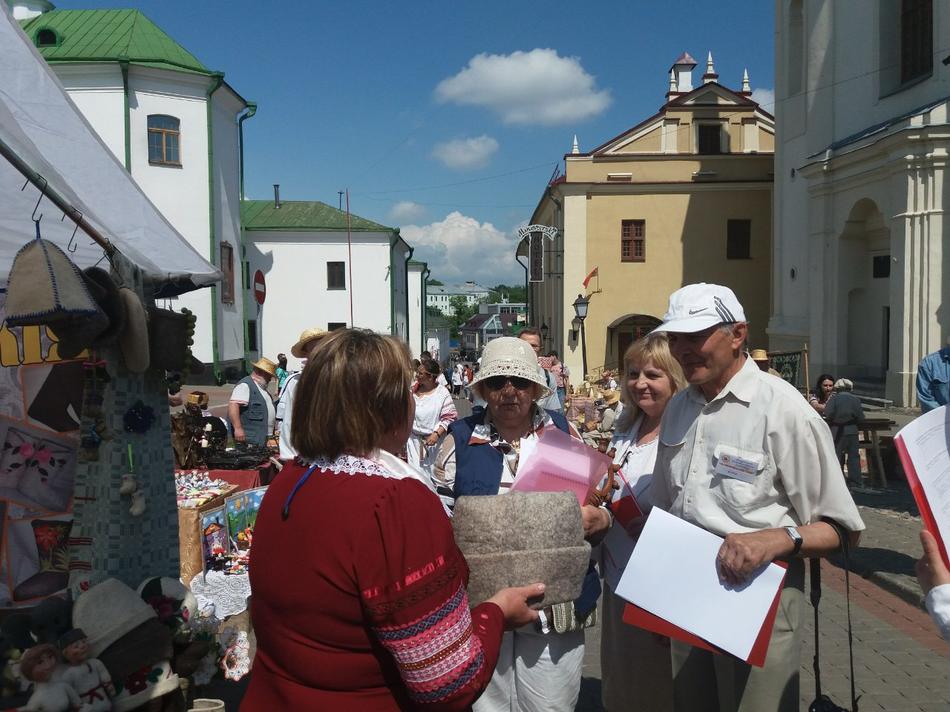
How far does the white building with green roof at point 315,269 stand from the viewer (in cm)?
3956

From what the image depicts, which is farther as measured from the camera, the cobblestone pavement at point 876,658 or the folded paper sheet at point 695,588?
the cobblestone pavement at point 876,658

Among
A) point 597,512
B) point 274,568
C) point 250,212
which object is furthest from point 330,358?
point 250,212

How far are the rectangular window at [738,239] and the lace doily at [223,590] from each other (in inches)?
1136

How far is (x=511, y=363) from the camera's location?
10.7 feet

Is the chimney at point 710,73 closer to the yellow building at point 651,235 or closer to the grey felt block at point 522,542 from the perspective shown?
the yellow building at point 651,235

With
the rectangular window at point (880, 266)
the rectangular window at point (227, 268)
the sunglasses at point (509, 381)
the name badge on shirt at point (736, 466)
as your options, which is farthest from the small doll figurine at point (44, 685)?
the rectangular window at point (227, 268)

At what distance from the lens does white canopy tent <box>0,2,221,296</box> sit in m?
3.77

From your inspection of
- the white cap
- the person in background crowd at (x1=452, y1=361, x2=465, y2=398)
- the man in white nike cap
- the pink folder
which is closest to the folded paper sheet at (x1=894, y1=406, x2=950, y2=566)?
the man in white nike cap

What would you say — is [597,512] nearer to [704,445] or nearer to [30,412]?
[704,445]

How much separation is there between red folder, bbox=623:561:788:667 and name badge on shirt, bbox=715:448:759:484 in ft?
0.97

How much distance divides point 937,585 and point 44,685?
10.1ft

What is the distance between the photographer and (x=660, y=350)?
3.64 m

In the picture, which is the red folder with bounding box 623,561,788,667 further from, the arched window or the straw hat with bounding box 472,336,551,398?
the arched window

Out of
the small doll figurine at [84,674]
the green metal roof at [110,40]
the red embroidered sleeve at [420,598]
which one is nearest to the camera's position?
the red embroidered sleeve at [420,598]
